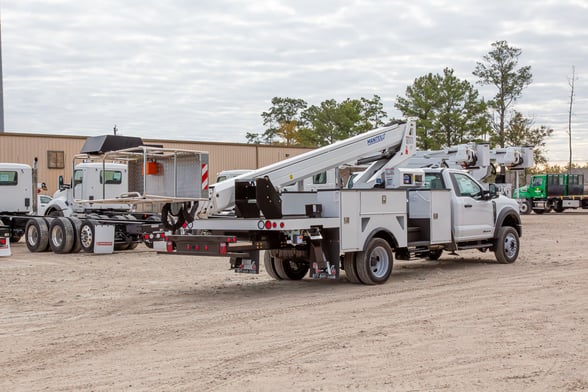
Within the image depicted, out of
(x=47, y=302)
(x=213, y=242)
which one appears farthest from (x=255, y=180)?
(x=47, y=302)

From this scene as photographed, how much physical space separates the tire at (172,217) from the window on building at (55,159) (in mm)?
25160

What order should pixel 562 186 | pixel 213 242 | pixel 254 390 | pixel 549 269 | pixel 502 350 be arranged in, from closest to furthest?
pixel 254 390
pixel 502 350
pixel 213 242
pixel 549 269
pixel 562 186

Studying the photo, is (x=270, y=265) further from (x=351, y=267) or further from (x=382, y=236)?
(x=382, y=236)

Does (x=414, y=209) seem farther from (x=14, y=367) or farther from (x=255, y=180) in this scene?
(x=14, y=367)

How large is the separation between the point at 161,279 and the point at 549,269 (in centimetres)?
748

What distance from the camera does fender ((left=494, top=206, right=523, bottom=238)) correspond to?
15648 mm

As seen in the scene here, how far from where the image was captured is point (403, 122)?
1456 centimetres

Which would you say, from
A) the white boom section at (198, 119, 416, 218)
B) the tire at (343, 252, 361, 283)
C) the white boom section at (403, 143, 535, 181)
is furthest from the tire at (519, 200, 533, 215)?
the tire at (343, 252, 361, 283)

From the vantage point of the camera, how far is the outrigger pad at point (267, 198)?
11227mm

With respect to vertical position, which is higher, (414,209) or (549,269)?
(414,209)

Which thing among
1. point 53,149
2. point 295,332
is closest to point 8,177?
point 53,149

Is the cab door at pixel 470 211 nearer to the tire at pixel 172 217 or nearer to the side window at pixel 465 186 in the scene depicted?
the side window at pixel 465 186

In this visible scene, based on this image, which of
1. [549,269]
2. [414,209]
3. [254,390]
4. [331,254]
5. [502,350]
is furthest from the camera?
[549,269]

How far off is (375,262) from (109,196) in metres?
7.92
